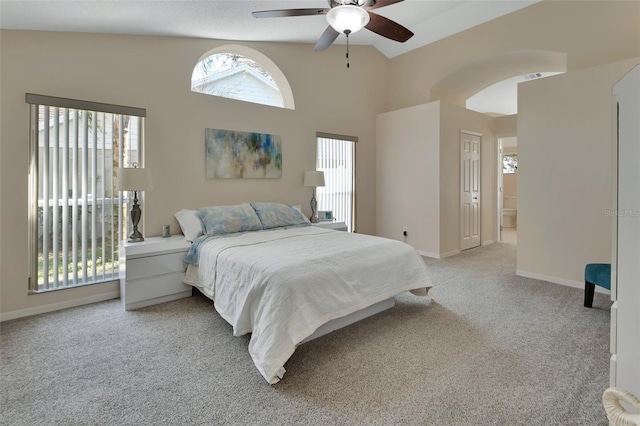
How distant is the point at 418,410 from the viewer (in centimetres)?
164

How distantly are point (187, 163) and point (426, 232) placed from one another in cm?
368

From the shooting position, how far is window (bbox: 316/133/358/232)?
16.9 ft

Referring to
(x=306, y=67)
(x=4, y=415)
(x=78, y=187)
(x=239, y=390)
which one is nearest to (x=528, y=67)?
(x=306, y=67)

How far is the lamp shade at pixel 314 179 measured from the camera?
183 inches

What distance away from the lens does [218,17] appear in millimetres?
3338

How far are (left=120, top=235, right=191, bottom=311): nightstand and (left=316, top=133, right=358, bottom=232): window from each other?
8.33 feet

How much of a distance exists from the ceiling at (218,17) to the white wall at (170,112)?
18cm

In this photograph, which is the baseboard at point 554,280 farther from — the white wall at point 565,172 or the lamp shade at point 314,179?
the lamp shade at point 314,179

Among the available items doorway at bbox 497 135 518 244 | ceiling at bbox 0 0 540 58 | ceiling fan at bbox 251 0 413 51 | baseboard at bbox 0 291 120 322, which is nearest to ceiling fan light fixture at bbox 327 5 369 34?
ceiling fan at bbox 251 0 413 51

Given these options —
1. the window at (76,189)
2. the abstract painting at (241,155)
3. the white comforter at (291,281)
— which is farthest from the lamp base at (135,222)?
the abstract painting at (241,155)

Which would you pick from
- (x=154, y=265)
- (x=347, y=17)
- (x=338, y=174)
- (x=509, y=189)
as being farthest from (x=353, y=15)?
(x=509, y=189)

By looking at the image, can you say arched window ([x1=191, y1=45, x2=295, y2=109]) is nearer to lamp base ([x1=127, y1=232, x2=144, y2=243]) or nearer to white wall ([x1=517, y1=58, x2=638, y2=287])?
lamp base ([x1=127, y1=232, x2=144, y2=243])

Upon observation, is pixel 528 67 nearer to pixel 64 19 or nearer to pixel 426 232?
pixel 426 232

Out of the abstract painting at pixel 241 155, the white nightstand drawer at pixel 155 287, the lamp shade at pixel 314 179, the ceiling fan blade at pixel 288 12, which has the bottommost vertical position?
the white nightstand drawer at pixel 155 287
